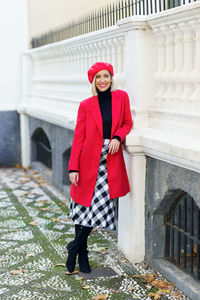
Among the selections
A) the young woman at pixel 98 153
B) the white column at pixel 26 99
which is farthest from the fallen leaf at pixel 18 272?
the white column at pixel 26 99

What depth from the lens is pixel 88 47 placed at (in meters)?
7.34

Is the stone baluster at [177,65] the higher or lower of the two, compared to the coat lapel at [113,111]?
higher

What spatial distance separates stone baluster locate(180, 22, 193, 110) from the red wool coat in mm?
614

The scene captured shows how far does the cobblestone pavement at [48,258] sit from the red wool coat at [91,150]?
2.52 feet

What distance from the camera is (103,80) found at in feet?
16.0

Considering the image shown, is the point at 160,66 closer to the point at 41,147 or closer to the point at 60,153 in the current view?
the point at 60,153

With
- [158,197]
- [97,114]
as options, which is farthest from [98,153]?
[158,197]

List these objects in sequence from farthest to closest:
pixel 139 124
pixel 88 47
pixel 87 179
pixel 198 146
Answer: pixel 88 47 < pixel 139 124 < pixel 87 179 < pixel 198 146

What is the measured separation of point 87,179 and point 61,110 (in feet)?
12.7

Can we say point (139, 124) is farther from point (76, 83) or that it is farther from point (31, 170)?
point (31, 170)

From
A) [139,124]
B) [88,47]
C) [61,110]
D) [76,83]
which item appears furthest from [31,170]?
[139,124]

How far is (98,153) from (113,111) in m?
0.42

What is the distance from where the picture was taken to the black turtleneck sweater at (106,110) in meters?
4.98

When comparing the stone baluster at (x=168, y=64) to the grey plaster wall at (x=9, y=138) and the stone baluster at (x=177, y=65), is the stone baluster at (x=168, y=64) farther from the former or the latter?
the grey plaster wall at (x=9, y=138)
